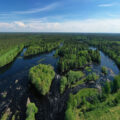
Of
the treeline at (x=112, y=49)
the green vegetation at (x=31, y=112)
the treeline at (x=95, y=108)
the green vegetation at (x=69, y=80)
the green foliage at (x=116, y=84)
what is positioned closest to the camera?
the green vegetation at (x=31, y=112)

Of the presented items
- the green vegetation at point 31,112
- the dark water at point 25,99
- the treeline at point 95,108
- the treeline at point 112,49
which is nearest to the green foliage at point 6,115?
the dark water at point 25,99

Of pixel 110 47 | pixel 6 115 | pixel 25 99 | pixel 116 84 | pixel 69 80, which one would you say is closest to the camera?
pixel 6 115

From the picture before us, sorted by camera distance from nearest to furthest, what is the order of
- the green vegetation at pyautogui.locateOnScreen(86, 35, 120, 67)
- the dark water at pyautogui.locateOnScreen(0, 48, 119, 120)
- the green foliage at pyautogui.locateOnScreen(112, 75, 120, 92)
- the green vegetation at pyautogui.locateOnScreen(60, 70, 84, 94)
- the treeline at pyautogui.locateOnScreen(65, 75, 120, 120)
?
the treeline at pyautogui.locateOnScreen(65, 75, 120, 120) < the dark water at pyautogui.locateOnScreen(0, 48, 119, 120) < the green foliage at pyautogui.locateOnScreen(112, 75, 120, 92) < the green vegetation at pyautogui.locateOnScreen(60, 70, 84, 94) < the green vegetation at pyautogui.locateOnScreen(86, 35, 120, 67)

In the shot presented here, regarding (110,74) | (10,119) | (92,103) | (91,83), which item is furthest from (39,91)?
(110,74)

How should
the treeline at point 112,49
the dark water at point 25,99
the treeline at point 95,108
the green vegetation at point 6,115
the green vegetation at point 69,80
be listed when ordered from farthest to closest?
the treeline at point 112,49, the green vegetation at point 69,80, the dark water at point 25,99, the green vegetation at point 6,115, the treeline at point 95,108

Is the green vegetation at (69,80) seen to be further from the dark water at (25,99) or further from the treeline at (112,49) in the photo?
the treeline at (112,49)

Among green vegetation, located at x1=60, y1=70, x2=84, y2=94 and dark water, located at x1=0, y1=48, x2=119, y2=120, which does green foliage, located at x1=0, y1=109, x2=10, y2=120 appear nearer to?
dark water, located at x1=0, y1=48, x2=119, y2=120

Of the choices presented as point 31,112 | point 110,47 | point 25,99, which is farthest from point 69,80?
point 110,47

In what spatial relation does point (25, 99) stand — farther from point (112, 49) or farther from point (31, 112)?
point (112, 49)

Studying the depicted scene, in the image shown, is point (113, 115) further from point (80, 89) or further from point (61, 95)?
point (61, 95)

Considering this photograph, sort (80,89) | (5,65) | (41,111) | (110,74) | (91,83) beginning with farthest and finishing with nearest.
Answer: (5,65) → (110,74) → (91,83) → (80,89) → (41,111)

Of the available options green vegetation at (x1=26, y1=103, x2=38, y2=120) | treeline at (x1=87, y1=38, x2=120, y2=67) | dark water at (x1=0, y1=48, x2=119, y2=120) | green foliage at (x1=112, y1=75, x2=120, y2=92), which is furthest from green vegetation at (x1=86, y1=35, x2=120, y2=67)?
green vegetation at (x1=26, y1=103, x2=38, y2=120)
